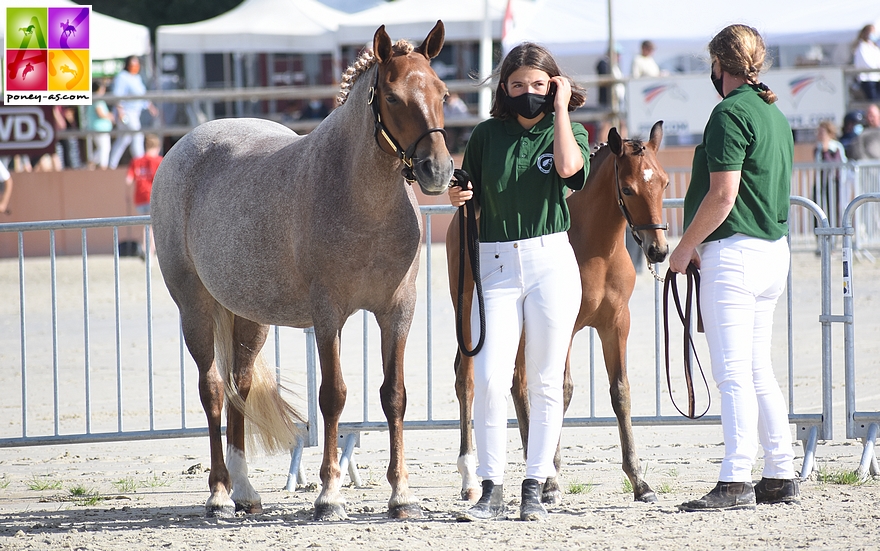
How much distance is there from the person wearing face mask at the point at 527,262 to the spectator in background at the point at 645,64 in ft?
45.6

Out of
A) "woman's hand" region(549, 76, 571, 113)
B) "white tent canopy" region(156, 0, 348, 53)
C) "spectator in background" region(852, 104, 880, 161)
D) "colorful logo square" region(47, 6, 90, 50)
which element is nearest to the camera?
"woman's hand" region(549, 76, 571, 113)

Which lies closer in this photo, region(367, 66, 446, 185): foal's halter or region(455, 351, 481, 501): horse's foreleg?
region(367, 66, 446, 185): foal's halter

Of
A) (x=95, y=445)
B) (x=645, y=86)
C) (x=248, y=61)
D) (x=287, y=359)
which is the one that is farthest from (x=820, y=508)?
(x=248, y=61)

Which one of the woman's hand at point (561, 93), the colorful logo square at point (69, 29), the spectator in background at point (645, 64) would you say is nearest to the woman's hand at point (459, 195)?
the woman's hand at point (561, 93)

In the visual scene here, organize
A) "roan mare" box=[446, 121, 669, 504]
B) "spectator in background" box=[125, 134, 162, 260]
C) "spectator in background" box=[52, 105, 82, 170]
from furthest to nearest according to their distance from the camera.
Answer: "spectator in background" box=[52, 105, 82, 170] → "spectator in background" box=[125, 134, 162, 260] → "roan mare" box=[446, 121, 669, 504]

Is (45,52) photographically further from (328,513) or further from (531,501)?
(531,501)

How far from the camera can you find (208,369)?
5.19 meters

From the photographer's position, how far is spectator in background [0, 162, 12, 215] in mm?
15477

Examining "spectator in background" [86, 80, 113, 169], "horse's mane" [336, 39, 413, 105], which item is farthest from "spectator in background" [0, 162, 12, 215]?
"horse's mane" [336, 39, 413, 105]

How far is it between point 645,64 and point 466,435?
14.0 m

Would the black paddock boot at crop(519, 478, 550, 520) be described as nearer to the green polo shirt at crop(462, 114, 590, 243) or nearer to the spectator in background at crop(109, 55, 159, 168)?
the green polo shirt at crop(462, 114, 590, 243)

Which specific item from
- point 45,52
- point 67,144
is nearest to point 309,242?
point 45,52

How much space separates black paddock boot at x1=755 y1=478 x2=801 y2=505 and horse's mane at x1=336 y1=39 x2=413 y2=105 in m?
2.52

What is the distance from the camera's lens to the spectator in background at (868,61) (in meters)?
17.2
